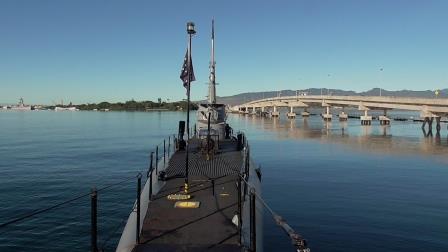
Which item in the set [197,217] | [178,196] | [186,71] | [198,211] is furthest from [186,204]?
[186,71]

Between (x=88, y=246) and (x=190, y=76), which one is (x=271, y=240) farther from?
(x=190, y=76)

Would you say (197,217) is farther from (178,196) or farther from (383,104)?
(383,104)

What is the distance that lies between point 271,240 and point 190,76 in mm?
12658

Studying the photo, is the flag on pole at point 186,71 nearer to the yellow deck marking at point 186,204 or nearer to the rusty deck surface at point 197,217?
the rusty deck surface at point 197,217

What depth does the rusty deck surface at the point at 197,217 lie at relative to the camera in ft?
43.0

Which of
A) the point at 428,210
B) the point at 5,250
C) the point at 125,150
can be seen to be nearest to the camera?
the point at 5,250

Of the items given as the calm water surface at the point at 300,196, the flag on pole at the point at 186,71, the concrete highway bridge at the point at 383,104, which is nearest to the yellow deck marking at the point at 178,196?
the calm water surface at the point at 300,196

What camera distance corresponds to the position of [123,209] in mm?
25375

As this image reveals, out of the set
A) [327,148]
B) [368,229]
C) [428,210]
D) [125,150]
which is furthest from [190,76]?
[327,148]

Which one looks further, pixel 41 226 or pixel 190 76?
pixel 190 76

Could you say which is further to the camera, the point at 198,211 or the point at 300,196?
the point at 300,196

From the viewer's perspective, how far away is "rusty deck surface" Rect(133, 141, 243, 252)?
13.1m

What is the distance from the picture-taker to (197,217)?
15.0 m

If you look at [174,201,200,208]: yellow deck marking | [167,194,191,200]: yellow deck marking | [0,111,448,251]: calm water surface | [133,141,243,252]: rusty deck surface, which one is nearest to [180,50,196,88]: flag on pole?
[133,141,243,252]: rusty deck surface
